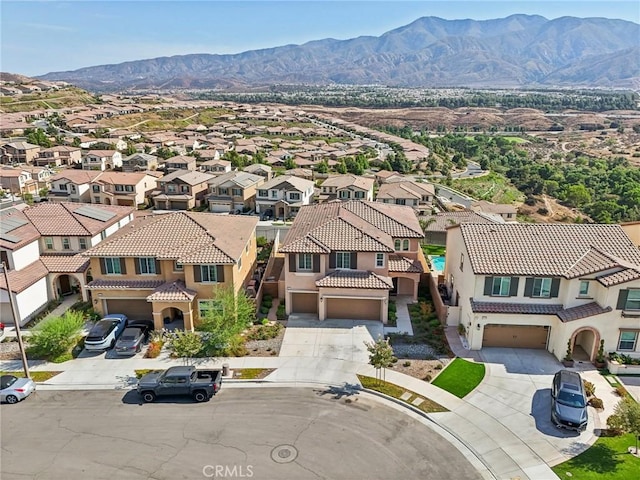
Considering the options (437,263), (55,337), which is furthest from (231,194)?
(55,337)

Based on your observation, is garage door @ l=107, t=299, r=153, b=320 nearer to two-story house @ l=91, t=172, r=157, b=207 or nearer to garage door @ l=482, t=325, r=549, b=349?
garage door @ l=482, t=325, r=549, b=349

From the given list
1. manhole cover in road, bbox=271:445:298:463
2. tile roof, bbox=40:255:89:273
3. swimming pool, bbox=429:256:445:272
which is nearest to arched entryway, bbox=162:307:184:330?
tile roof, bbox=40:255:89:273

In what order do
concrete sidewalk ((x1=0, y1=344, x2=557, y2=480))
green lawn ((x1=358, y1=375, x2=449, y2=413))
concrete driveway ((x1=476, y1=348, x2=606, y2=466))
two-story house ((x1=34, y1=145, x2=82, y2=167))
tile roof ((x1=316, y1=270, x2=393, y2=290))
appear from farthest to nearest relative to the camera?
two-story house ((x1=34, y1=145, x2=82, y2=167)) < tile roof ((x1=316, y1=270, x2=393, y2=290)) < green lawn ((x1=358, y1=375, x2=449, y2=413)) < concrete driveway ((x1=476, y1=348, x2=606, y2=466)) < concrete sidewalk ((x1=0, y1=344, x2=557, y2=480))

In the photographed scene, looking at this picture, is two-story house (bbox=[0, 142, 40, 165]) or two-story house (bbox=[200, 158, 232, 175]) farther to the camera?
two-story house (bbox=[0, 142, 40, 165])

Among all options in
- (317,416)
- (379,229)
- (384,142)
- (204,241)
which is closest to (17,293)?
(204,241)

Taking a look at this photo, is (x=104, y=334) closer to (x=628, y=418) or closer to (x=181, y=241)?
(x=181, y=241)

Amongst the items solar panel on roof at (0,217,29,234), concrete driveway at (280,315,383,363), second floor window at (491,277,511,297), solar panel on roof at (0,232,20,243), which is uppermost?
solar panel on roof at (0,217,29,234)
